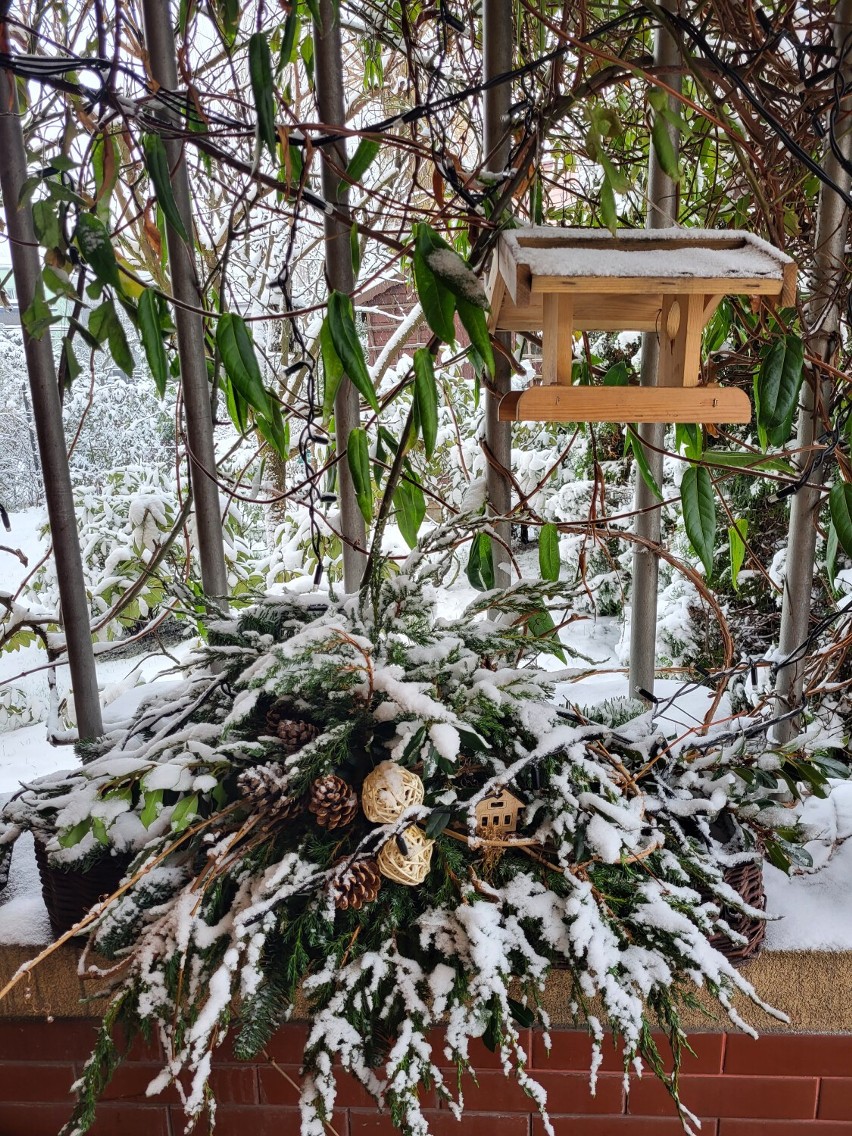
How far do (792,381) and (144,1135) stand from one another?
1140 millimetres

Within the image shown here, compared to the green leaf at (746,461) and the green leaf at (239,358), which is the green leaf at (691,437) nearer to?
the green leaf at (746,461)

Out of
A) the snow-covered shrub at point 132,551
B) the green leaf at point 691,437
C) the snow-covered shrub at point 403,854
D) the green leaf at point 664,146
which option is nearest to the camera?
the snow-covered shrub at point 403,854

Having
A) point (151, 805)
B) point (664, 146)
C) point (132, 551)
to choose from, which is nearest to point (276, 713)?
point (151, 805)

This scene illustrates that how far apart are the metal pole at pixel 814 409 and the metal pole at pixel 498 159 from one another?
0.36 m

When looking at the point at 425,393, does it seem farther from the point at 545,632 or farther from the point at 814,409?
the point at 814,409

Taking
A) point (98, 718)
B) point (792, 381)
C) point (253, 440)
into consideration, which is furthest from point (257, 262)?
point (792, 381)

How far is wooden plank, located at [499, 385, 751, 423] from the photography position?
75 cm

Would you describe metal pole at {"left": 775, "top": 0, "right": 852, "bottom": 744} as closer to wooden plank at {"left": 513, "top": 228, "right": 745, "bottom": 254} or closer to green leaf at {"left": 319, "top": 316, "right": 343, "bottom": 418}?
wooden plank at {"left": 513, "top": 228, "right": 745, "bottom": 254}

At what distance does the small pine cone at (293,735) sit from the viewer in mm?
788

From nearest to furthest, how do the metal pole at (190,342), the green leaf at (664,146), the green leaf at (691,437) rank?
the green leaf at (664,146)
the metal pole at (190,342)
the green leaf at (691,437)

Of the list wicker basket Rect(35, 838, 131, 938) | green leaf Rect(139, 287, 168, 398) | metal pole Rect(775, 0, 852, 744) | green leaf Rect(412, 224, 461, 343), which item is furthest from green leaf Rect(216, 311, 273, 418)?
metal pole Rect(775, 0, 852, 744)

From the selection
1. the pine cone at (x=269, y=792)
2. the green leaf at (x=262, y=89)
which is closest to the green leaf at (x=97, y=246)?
the green leaf at (x=262, y=89)

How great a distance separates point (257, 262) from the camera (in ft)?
8.66

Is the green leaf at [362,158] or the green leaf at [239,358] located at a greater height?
the green leaf at [362,158]
